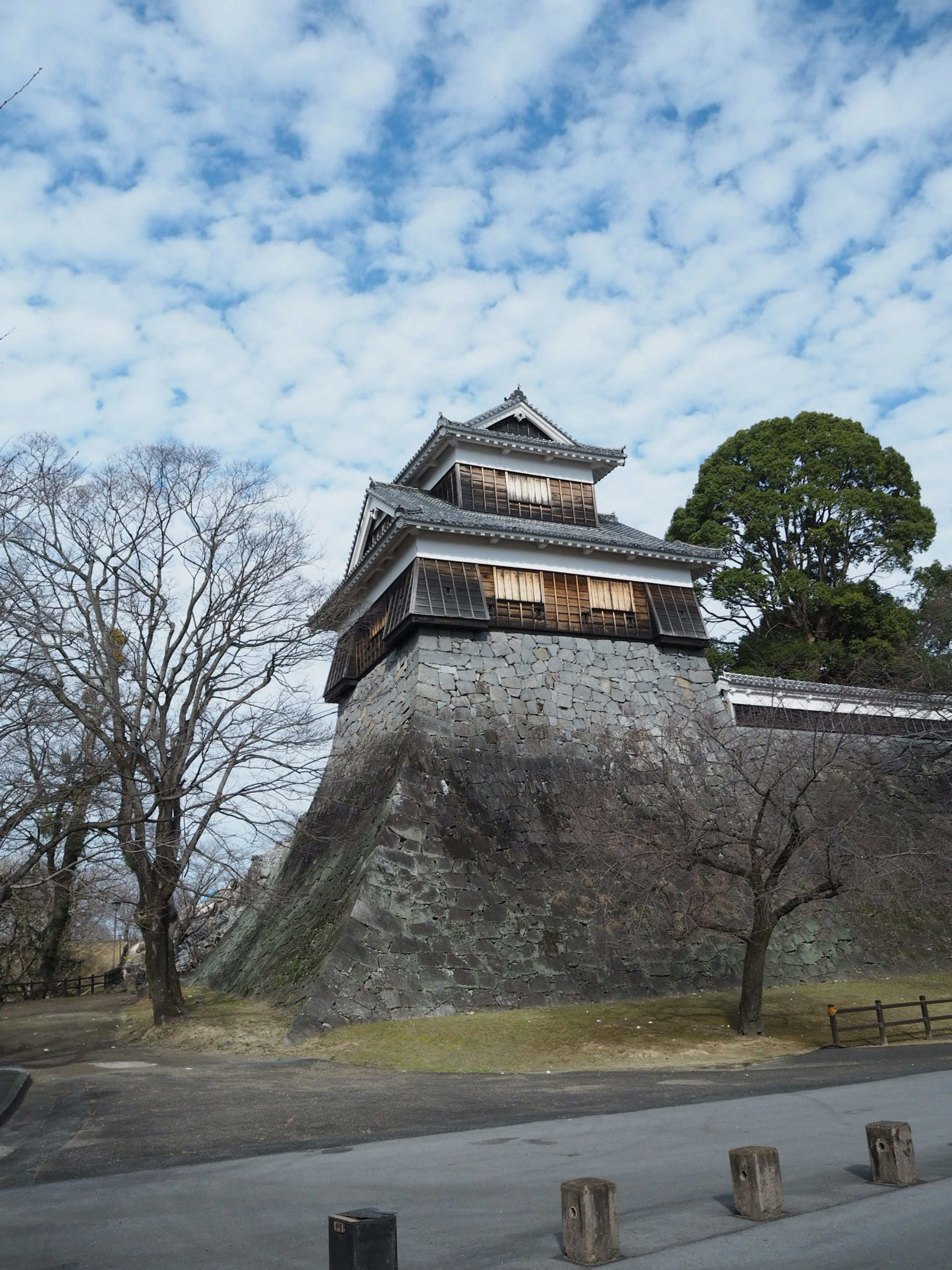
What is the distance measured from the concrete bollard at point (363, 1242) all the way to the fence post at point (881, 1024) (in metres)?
12.5

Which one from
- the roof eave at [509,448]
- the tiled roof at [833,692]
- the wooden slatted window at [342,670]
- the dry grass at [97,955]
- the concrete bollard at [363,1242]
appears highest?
the roof eave at [509,448]

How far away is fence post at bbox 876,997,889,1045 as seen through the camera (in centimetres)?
1439

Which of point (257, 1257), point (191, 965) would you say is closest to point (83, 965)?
point (191, 965)

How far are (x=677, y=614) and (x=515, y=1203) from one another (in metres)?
18.6

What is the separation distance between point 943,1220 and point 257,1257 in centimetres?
397

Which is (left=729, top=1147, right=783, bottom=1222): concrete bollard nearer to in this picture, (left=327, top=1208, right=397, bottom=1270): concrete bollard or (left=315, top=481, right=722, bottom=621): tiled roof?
(left=327, top=1208, right=397, bottom=1270): concrete bollard

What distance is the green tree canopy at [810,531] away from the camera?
1206 inches

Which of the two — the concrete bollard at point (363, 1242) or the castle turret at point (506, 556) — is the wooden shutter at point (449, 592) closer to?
the castle turret at point (506, 556)

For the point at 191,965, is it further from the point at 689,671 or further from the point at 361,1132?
the point at 361,1132

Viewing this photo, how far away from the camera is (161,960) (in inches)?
689

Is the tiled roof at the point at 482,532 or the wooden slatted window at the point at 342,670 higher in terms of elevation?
the tiled roof at the point at 482,532

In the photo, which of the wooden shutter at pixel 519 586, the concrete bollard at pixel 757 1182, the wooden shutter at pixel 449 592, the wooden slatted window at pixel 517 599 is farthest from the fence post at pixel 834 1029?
the wooden shutter at pixel 519 586

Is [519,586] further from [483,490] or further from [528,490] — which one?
[528,490]

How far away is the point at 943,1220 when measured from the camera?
5246 millimetres
